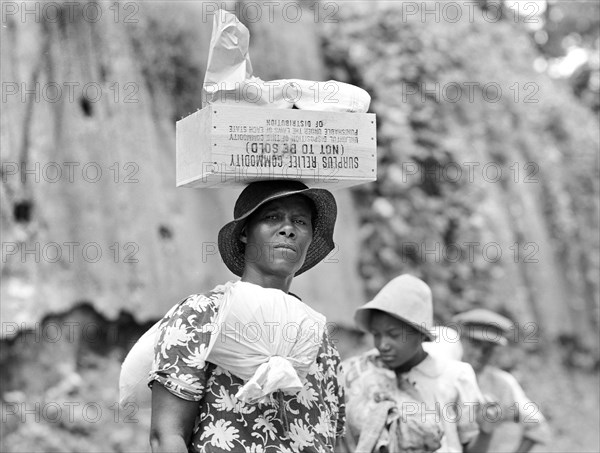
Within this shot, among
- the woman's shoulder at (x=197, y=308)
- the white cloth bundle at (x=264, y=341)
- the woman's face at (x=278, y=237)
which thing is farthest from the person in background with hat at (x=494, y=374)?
the woman's shoulder at (x=197, y=308)

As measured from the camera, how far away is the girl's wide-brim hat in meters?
3.39

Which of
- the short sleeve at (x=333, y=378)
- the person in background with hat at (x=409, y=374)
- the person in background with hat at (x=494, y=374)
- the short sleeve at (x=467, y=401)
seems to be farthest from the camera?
the person in background with hat at (x=494, y=374)

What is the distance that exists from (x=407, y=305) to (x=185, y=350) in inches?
77.6

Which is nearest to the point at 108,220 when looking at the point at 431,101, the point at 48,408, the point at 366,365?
the point at 48,408

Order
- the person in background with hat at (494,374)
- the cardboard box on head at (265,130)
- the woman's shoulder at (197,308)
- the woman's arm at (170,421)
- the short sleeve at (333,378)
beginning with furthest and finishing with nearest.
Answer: the person in background with hat at (494,374), the short sleeve at (333,378), the cardboard box on head at (265,130), the woman's shoulder at (197,308), the woman's arm at (170,421)

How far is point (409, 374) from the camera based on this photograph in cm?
505

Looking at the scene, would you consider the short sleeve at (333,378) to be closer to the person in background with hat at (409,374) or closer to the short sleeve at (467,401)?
the person in background with hat at (409,374)

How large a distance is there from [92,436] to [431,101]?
4377 mm

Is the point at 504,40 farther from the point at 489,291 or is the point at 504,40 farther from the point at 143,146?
the point at 143,146

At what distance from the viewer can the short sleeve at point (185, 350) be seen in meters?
3.08

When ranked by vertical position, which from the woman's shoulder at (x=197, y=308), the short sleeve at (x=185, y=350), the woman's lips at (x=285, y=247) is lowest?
the short sleeve at (x=185, y=350)

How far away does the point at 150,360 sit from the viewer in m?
3.31

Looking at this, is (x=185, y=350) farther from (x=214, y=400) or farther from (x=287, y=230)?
(x=287, y=230)

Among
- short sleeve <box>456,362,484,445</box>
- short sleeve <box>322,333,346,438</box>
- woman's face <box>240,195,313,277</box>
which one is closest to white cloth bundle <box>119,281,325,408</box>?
woman's face <box>240,195,313,277</box>
